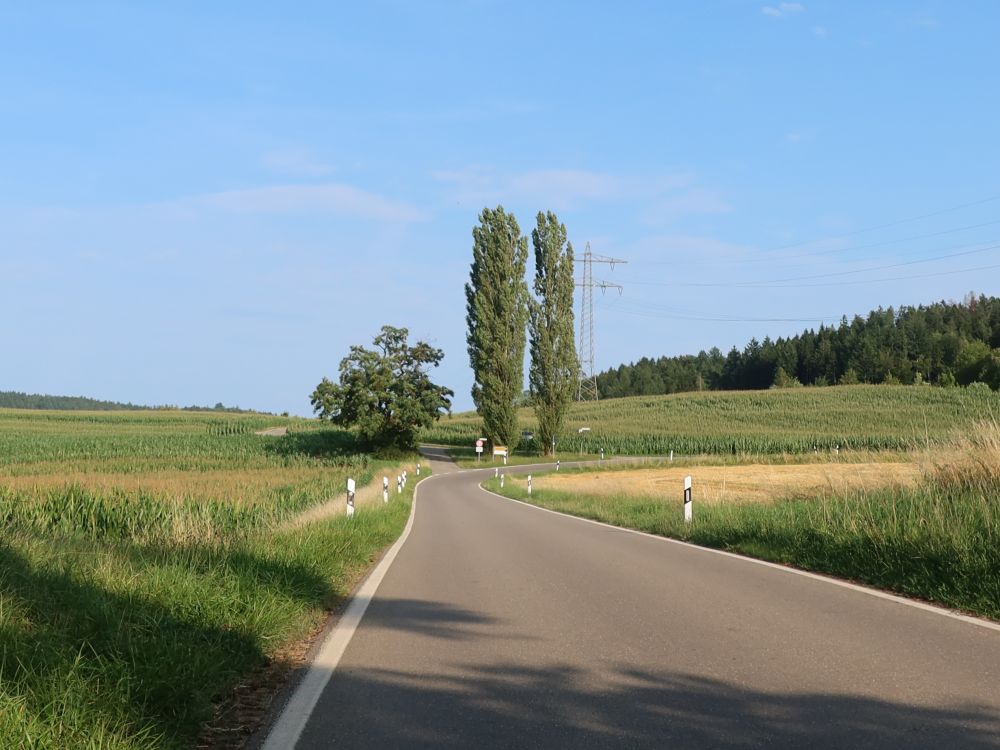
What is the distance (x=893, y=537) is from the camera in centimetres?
975

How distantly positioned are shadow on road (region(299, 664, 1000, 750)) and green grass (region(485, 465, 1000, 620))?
324 cm

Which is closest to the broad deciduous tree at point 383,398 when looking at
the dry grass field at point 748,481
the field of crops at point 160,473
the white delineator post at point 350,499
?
the field of crops at point 160,473

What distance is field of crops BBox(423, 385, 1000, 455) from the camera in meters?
75.3

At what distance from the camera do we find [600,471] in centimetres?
5569

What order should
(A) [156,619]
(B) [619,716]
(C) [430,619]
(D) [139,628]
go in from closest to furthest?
(B) [619,716] < (D) [139,628] < (A) [156,619] < (C) [430,619]

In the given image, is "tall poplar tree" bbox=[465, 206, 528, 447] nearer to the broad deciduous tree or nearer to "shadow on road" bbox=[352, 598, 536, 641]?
the broad deciduous tree

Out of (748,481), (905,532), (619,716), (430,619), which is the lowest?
(748,481)

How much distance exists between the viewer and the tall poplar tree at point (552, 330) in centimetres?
6712

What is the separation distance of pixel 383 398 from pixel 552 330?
45.0ft

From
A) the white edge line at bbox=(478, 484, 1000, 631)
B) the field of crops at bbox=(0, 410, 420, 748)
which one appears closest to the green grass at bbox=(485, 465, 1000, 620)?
the white edge line at bbox=(478, 484, 1000, 631)

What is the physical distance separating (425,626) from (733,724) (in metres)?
3.44

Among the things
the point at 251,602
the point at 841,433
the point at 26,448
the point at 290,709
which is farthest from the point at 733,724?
the point at 841,433

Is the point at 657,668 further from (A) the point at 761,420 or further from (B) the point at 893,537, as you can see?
(A) the point at 761,420

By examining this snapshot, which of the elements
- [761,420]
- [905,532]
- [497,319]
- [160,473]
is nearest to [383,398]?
[497,319]
